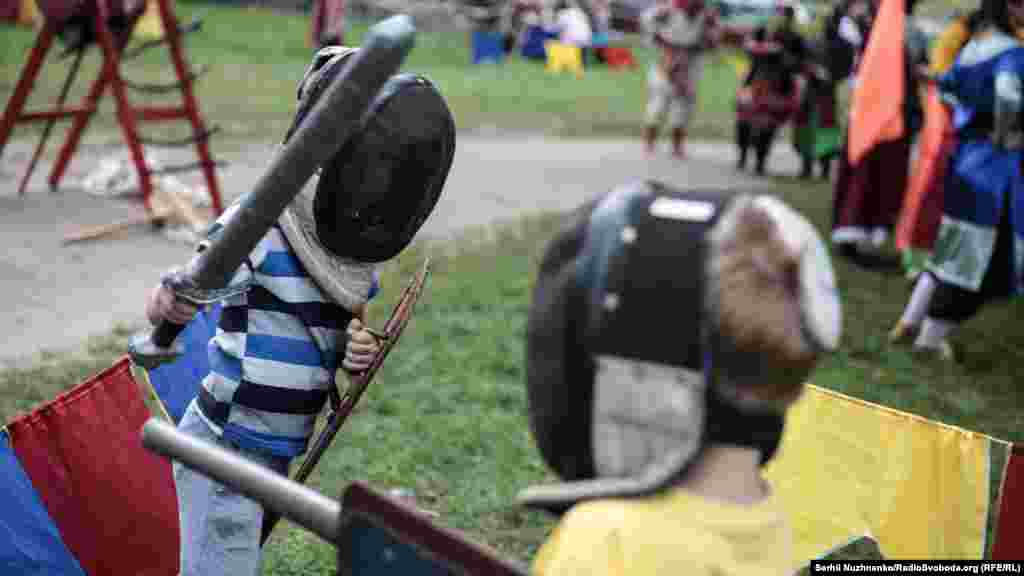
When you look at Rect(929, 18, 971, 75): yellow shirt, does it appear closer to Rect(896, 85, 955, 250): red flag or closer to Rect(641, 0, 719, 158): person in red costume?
Rect(896, 85, 955, 250): red flag

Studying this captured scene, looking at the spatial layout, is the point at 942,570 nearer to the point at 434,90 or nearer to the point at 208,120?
the point at 434,90

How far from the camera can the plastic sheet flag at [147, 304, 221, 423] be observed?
3238 millimetres

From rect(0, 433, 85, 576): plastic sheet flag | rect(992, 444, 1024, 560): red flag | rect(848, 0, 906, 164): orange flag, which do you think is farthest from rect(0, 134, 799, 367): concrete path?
rect(992, 444, 1024, 560): red flag

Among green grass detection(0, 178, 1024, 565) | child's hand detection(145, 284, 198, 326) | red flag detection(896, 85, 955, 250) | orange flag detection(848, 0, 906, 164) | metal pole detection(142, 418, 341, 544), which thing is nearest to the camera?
metal pole detection(142, 418, 341, 544)

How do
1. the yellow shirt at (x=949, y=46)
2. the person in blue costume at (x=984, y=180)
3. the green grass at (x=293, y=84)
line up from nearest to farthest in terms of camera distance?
the person in blue costume at (x=984, y=180), the yellow shirt at (x=949, y=46), the green grass at (x=293, y=84)

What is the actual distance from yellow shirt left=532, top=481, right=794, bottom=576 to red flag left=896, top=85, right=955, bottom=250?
19.7 ft

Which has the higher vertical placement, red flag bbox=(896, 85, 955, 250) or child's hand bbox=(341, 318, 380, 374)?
child's hand bbox=(341, 318, 380, 374)

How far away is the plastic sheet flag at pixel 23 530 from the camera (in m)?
2.81

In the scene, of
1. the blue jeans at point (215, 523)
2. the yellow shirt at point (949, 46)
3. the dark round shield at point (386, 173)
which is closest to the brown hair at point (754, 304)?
Result: the dark round shield at point (386, 173)

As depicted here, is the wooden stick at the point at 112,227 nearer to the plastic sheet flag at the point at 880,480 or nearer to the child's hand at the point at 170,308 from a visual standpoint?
the child's hand at the point at 170,308

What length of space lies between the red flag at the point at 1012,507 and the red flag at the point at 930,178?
4969 millimetres

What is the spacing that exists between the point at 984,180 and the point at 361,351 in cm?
412

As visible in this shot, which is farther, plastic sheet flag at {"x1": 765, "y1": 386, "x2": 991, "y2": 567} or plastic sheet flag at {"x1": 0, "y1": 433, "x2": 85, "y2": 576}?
plastic sheet flag at {"x1": 0, "y1": 433, "x2": 85, "y2": 576}

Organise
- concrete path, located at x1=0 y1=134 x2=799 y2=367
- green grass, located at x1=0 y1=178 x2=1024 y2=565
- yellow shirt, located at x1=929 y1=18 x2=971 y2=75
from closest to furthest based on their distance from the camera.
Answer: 1. green grass, located at x1=0 y1=178 x2=1024 y2=565
2. concrete path, located at x1=0 y1=134 x2=799 y2=367
3. yellow shirt, located at x1=929 y1=18 x2=971 y2=75
